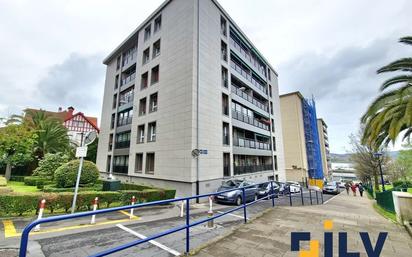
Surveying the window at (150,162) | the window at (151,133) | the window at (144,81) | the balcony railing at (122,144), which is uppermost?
the window at (144,81)

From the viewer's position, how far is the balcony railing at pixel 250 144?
2041 cm

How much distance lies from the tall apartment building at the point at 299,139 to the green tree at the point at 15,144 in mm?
41711

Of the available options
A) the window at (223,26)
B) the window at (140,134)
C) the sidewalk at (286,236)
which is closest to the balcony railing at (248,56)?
the window at (223,26)

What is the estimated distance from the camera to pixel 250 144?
22703 mm

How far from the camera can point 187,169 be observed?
14.3 m

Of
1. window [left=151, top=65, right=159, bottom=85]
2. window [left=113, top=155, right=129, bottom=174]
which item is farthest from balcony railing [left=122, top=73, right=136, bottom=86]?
window [left=113, top=155, right=129, bottom=174]

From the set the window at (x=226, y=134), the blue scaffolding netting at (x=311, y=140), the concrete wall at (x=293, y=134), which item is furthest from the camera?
the blue scaffolding netting at (x=311, y=140)

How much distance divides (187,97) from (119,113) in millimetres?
12677

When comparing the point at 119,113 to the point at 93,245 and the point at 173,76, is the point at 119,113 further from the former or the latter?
the point at 93,245

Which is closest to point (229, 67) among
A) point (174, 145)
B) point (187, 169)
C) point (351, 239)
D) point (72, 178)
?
point (174, 145)

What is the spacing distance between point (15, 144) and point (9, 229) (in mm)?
21738

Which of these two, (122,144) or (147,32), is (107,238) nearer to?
(122,144)

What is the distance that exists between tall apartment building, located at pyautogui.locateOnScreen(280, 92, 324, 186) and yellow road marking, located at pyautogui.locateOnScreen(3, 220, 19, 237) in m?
40.0

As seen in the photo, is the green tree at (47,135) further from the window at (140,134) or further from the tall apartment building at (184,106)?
the window at (140,134)
